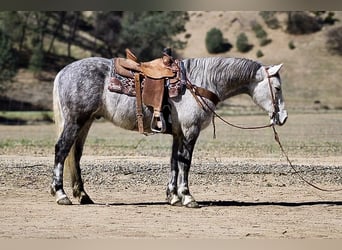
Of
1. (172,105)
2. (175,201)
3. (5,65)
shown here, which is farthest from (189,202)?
(5,65)

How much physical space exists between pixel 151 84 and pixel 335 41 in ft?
142

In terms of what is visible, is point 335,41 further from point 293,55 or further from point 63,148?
point 63,148

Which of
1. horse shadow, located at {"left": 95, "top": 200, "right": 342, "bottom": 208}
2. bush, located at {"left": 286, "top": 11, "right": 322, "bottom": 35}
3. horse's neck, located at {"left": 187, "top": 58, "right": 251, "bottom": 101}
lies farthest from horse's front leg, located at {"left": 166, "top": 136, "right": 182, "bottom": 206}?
bush, located at {"left": 286, "top": 11, "right": 322, "bottom": 35}

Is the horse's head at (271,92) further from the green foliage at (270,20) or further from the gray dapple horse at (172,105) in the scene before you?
the green foliage at (270,20)

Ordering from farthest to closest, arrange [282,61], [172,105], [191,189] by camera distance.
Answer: [282,61] → [191,189] → [172,105]

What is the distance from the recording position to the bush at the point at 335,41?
47.8m

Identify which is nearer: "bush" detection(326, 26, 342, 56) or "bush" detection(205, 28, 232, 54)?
"bush" detection(326, 26, 342, 56)

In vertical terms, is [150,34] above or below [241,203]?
below

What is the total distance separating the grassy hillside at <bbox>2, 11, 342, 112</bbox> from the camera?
37.4 m

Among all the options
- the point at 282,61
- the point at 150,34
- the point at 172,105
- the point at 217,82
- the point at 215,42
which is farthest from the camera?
the point at 215,42

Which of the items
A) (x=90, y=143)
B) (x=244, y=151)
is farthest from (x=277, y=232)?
(x=90, y=143)

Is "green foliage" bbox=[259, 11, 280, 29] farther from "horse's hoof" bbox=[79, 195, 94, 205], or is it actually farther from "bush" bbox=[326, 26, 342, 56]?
"horse's hoof" bbox=[79, 195, 94, 205]

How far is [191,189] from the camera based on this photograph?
10.6m

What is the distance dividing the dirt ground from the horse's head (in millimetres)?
1117
